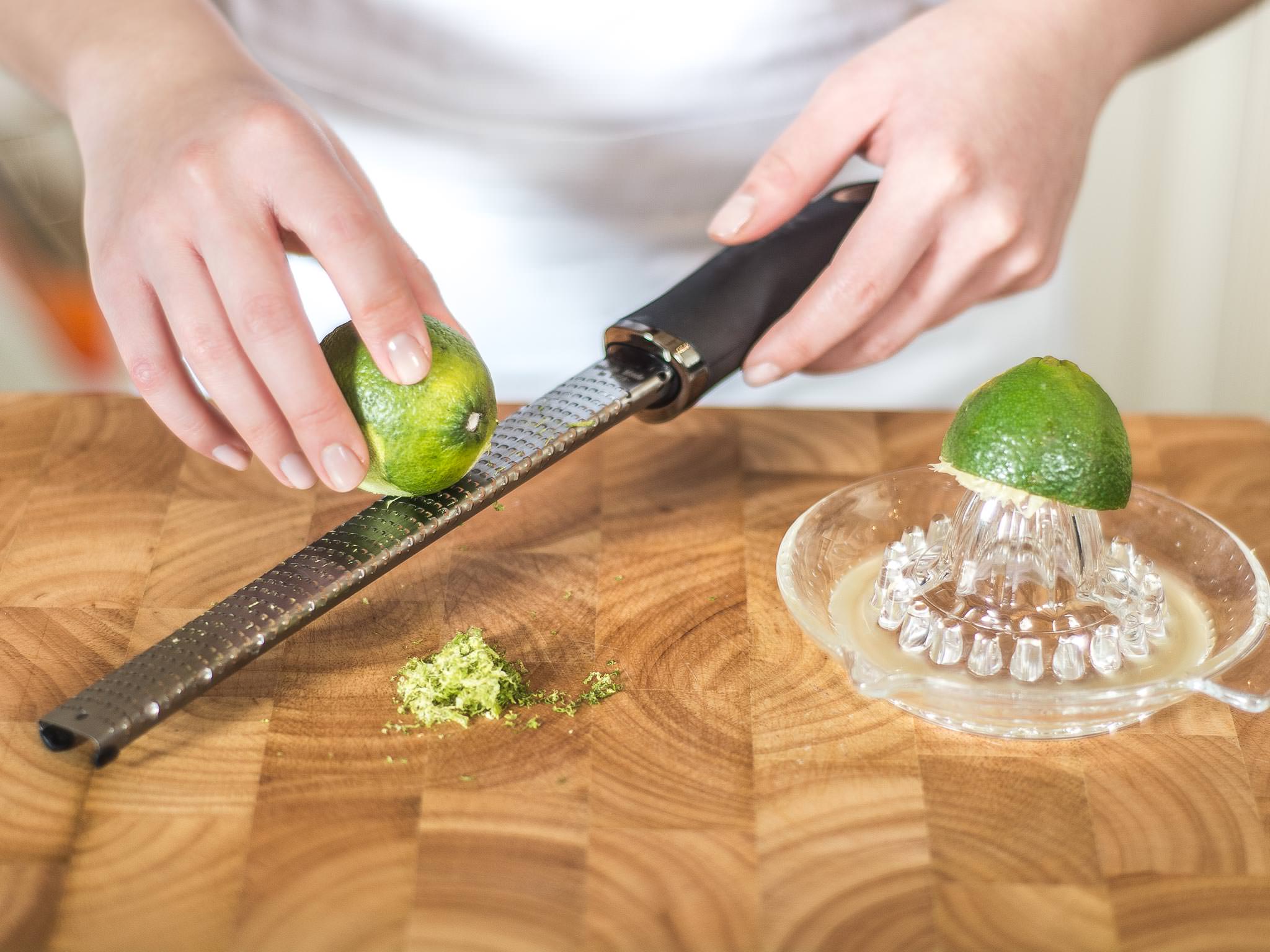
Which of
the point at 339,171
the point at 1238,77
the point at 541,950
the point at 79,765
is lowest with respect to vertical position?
the point at 541,950

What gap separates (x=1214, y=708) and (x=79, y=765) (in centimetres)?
75

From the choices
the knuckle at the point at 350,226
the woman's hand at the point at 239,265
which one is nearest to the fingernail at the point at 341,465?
the woman's hand at the point at 239,265

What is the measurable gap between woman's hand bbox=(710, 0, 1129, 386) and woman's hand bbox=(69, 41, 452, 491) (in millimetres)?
337

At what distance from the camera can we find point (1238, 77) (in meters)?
2.28

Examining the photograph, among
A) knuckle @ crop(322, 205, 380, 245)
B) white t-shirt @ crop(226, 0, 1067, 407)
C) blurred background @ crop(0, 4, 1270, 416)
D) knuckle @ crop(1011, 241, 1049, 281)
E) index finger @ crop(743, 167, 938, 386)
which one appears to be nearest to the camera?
knuckle @ crop(322, 205, 380, 245)

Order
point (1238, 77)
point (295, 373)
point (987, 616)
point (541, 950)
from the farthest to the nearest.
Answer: point (1238, 77)
point (987, 616)
point (295, 373)
point (541, 950)

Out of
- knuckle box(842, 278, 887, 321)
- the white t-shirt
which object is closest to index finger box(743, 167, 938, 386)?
knuckle box(842, 278, 887, 321)

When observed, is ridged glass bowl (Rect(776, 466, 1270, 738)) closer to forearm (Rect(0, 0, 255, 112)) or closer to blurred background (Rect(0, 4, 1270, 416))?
forearm (Rect(0, 0, 255, 112))

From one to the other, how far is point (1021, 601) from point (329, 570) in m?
0.50

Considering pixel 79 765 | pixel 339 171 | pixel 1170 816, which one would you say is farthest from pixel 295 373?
pixel 1170 816

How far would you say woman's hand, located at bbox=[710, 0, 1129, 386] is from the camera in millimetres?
1101

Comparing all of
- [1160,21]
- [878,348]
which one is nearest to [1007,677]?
[878,348]

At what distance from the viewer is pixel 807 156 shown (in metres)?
1.13

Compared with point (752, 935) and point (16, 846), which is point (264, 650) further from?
point (752, 935)
